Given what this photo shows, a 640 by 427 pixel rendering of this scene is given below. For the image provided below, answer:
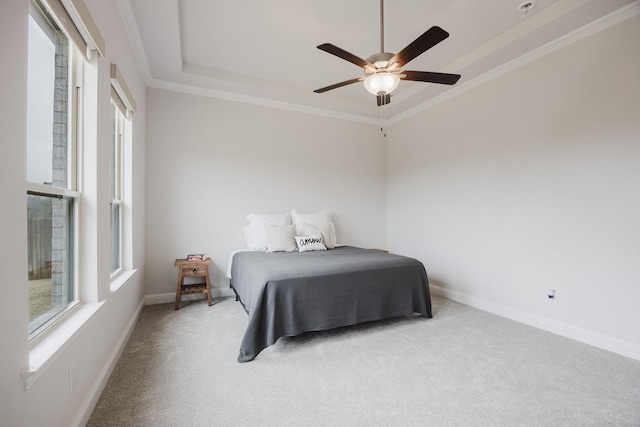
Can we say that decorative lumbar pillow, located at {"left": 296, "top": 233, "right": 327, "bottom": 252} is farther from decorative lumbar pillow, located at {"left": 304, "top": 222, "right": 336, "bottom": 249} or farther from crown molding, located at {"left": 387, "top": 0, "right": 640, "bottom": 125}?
crown molding, located at {"left": 387, "top": 0, "right": 640, "bottom": 125}

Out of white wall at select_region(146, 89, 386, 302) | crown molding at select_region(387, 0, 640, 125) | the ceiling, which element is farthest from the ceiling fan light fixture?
white wall at select_region(146, 89, 386, 302)

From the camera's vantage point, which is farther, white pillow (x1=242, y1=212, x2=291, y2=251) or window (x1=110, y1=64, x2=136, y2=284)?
white pillow (x1=242, y1=212, x2=291, y2=251)

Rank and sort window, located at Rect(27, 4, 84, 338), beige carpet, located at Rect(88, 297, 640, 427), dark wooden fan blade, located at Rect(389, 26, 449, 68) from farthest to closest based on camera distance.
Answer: dark wooden fan blade, located at Rect(389, 26, 449, 68) → beige carpet, located at Rect(88, 297, 640, 427) → window, located at Rect(27, 4, 84, 338)

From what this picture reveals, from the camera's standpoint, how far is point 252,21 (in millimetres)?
2582

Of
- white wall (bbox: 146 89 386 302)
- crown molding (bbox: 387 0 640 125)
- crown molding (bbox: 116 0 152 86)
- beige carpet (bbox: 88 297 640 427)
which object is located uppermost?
crown molding (bbox: 116 0 152 86)

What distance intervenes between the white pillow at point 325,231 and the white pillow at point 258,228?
0.34 metres

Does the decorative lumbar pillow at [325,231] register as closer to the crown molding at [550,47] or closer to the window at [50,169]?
the crown molding at [550,47]

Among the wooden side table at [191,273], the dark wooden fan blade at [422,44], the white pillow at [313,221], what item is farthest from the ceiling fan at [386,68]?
the wooden side table at [191,273]

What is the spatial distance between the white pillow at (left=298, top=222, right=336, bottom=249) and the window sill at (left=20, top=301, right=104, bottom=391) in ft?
8.16

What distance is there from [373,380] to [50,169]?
7.35ft

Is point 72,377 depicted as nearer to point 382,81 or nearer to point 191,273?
point 191,273

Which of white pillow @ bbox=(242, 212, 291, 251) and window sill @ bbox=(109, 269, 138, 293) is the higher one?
white pillow @ bbox=(242, 212, 291, 251)

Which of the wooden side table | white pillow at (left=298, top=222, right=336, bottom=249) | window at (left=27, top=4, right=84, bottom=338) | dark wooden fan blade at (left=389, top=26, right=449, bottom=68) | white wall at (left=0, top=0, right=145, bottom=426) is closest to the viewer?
white wall at (left=0, top=0, right=145, bottom=426)

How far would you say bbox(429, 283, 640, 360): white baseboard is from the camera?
2.23m
